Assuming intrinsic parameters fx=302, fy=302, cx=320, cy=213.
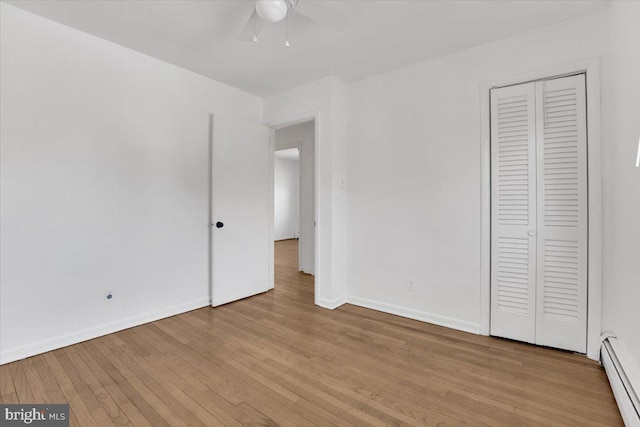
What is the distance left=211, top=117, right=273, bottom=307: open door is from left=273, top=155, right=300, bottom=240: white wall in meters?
5.11

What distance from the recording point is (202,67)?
3135mm

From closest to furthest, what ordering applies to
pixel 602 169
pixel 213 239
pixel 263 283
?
pixel 602 169, pixel 213 239, pixel 263 283

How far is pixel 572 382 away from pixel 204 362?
247cm

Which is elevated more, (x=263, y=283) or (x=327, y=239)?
(x=327, y=239)

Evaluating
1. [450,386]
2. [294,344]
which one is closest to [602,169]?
[450,386]

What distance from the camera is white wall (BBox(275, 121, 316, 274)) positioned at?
198 inches

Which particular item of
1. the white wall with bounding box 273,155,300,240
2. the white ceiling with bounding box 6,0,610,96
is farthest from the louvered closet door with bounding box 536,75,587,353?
the white wall with bounding box 273,155,300,240

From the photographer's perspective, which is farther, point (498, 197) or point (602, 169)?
point (498, 197)

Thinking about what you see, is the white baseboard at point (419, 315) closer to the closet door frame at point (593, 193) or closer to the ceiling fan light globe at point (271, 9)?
the closet door frame at point (593, 193)

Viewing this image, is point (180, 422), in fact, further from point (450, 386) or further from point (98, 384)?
point (450, 386)

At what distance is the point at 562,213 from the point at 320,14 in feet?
7.43

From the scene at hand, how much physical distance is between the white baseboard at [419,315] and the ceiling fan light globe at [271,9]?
2.74 metres

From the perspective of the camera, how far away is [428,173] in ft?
9.60

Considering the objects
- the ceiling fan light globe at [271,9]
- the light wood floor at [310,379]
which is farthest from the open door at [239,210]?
the ceiling fan light globe at [271,9]
